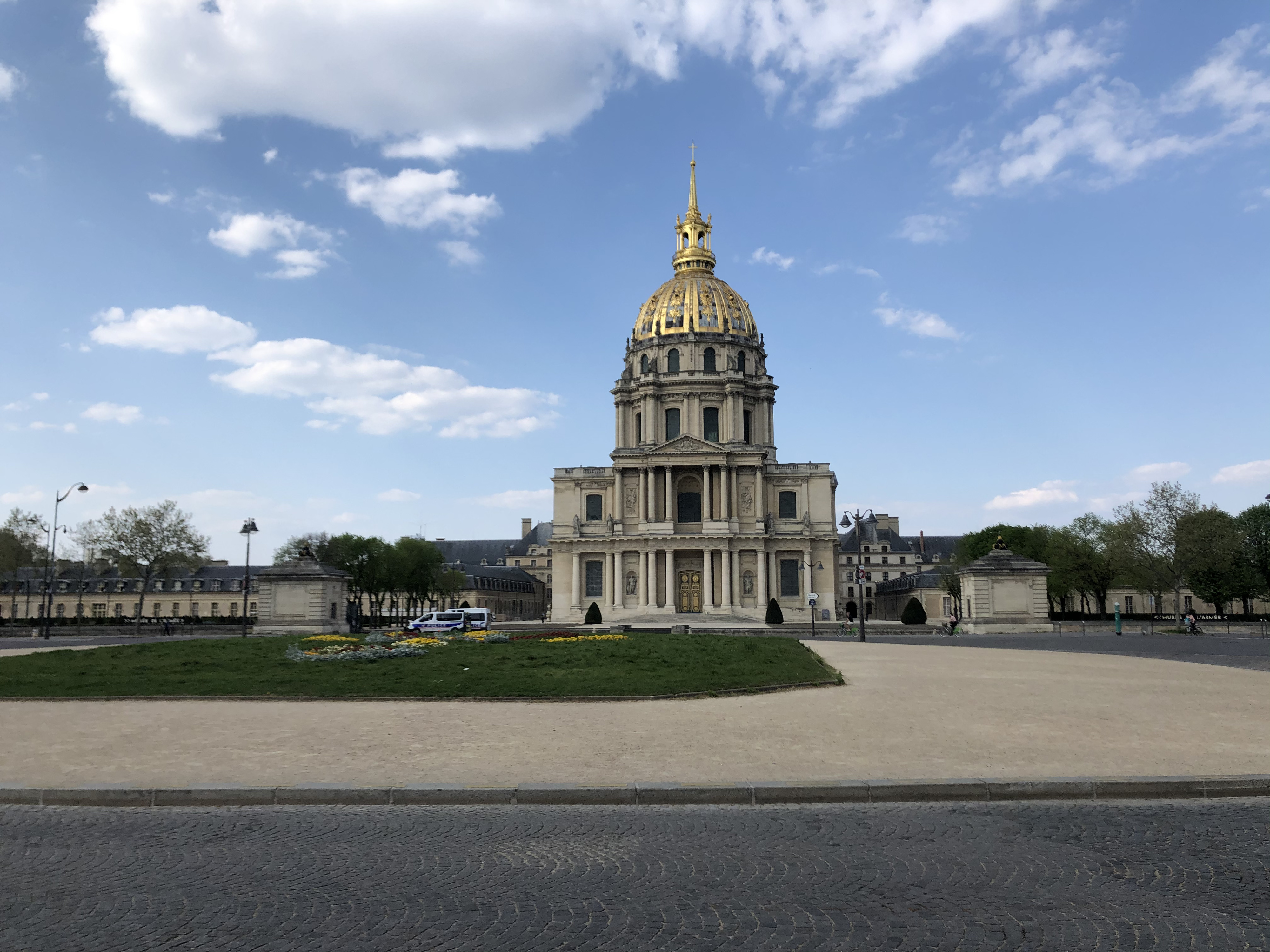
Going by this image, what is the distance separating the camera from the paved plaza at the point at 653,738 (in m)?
10.3

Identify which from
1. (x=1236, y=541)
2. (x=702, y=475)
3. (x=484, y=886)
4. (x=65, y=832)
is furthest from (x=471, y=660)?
(x=1236, y=541)

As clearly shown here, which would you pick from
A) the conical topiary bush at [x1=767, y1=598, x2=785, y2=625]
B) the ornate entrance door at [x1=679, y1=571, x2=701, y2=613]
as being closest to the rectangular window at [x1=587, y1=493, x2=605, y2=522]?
the ornate entrance door at [x1=679, y1=571, x2=701, y2=613]

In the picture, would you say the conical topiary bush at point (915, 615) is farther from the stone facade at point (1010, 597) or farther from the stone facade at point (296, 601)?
the stone facade at point (296, 601)

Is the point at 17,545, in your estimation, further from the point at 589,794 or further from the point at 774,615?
the point at 589,794

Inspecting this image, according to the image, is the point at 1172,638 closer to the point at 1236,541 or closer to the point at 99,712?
the point at 1236,541

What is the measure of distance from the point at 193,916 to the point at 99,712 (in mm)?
11401

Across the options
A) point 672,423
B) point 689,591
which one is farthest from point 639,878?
point 672,423

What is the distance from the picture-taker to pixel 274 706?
643 inches

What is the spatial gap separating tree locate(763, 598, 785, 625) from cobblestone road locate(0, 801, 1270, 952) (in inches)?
2325

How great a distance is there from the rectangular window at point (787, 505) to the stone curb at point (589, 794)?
7449cm

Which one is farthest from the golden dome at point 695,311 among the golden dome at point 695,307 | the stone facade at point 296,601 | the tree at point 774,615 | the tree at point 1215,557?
the stone facade at point 296,601

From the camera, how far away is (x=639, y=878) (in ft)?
22.5

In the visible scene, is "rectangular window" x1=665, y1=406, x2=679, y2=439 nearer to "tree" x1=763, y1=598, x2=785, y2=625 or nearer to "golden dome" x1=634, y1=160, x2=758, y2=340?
"golden dome" x1=634, y1=160, x2=758, y2=340

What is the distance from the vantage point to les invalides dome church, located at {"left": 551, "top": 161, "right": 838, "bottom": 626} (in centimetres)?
8031
